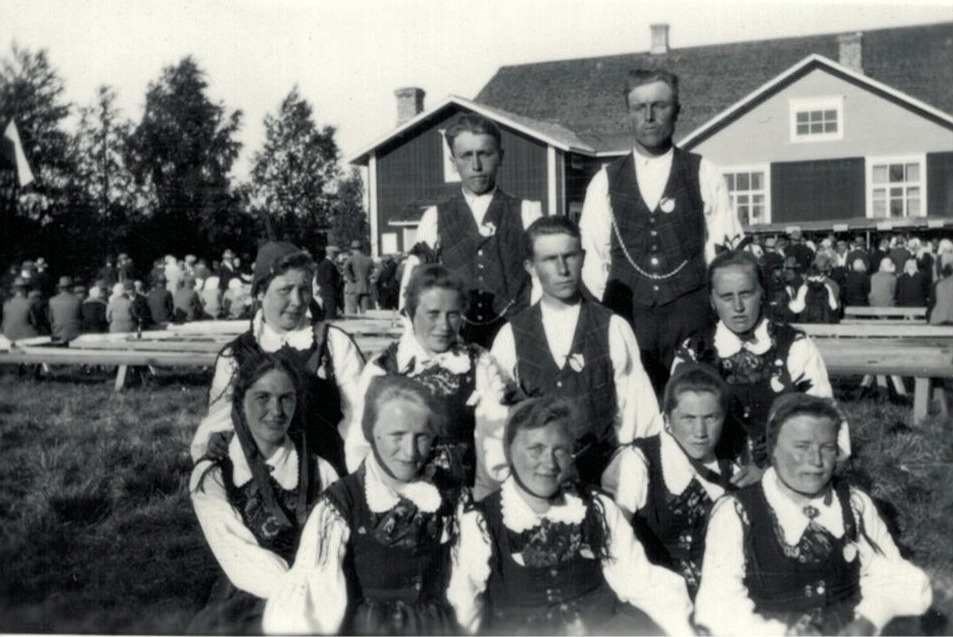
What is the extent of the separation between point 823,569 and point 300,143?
42.2 feet

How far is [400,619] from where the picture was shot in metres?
2.86

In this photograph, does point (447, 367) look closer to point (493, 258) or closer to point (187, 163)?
point (493, 258)

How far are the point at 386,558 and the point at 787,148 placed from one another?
2106cm

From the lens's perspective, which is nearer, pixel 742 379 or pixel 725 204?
pixel 742 379

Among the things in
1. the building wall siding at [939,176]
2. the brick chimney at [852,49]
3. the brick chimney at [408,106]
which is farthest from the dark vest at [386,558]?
the brick chimney at [852,49]

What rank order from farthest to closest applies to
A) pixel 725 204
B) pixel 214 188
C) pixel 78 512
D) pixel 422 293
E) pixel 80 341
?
pixel 214 188
pixel 80 341
pixel 78 512
pixel 725 204
pixel 422 293

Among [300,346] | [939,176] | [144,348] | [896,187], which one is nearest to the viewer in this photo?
[300,346]

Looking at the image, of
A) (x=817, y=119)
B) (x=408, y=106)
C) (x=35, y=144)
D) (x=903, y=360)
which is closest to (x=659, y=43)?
(x=817, y=119)

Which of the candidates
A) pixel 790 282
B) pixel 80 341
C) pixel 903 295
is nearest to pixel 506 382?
pixel 80 341

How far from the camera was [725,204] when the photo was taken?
3.99m

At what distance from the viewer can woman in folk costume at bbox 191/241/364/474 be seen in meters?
3.69

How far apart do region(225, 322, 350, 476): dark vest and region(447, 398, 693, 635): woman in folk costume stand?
961 mm

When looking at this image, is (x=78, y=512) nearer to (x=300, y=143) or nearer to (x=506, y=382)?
(x=506, y=382)

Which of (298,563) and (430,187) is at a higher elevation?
(430,187)
